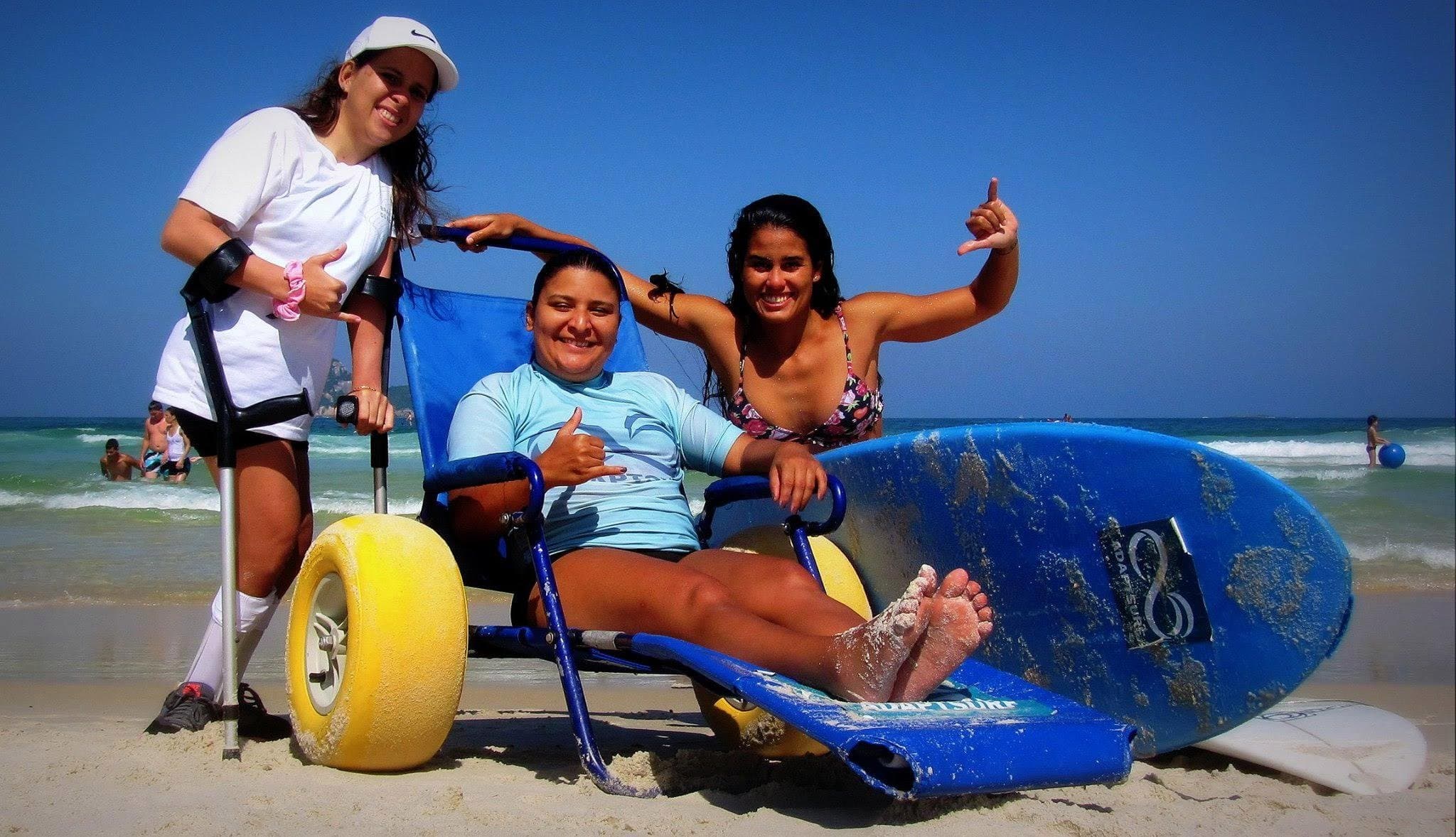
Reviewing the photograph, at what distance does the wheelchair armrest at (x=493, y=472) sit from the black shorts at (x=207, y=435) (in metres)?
0.50

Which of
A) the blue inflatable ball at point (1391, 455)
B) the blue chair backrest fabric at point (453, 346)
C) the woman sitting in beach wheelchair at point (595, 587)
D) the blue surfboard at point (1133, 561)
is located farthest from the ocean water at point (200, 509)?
the blue chair backrest fabric at point (453, 346)

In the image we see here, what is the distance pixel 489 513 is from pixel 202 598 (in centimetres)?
428

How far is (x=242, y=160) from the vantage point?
273 centimetres

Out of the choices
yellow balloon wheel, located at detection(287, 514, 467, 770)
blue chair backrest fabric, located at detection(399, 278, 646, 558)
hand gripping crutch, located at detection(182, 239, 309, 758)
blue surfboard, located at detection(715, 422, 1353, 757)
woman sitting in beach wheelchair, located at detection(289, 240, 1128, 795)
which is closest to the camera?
woman sitting in beach wheelchair, located at detection(289, 240, 1128, 795)

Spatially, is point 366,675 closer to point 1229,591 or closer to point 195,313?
point 195,313

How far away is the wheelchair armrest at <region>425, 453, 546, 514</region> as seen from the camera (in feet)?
7.94

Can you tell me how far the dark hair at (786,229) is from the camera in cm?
357

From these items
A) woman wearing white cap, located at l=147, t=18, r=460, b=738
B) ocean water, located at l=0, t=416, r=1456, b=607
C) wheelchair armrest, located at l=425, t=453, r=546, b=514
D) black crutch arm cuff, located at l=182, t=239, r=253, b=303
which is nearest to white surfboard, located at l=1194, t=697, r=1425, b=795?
ocean water, located at l=0, t=416, r=1456, b=607

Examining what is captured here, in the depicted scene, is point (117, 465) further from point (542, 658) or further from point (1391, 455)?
point (1391, 455)

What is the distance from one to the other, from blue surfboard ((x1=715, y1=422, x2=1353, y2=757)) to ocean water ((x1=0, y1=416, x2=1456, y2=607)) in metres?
0.52

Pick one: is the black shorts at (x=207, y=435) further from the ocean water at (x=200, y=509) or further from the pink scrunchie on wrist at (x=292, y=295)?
the ocean water at (x=200, y=509)

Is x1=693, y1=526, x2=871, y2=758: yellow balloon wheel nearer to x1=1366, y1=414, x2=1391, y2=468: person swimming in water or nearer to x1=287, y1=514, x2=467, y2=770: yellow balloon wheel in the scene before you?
x1=287, y1=514, x2=467, y2=770: yellow balloon wheel

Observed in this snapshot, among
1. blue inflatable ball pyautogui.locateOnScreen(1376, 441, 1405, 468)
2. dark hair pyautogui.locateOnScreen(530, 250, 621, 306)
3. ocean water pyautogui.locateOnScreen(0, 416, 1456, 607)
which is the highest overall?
dark hair pyautogui.locateOnScreen(530, 250, 621, 306)

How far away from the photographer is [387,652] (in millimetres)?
2363
